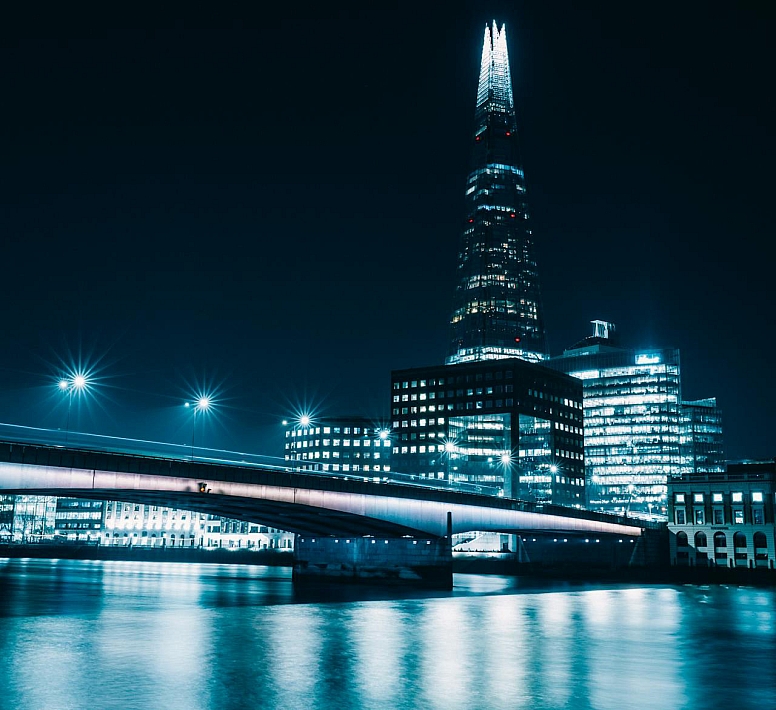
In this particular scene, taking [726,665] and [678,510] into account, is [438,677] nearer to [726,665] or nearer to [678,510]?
[726,665]

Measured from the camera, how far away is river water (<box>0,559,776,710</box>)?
2583cm

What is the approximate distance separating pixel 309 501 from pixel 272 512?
8.15 m

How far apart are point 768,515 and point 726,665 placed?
110167mm

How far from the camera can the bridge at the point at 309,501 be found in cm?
6116

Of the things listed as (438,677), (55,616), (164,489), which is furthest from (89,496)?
(438,677)

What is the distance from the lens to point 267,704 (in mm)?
24562

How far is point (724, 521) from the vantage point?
13862 cm

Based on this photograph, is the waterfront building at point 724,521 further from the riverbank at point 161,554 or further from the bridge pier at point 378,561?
the riverbank at point 161,554

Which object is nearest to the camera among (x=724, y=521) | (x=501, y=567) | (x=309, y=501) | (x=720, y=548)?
(x=309, y=501)

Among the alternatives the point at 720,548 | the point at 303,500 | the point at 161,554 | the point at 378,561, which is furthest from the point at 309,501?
the point at 161,554

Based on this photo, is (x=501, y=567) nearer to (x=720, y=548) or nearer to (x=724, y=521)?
(x=720, y=548)

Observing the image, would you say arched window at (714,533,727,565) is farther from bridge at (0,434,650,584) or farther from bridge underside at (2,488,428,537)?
bridge underside at (2,488,428,537)

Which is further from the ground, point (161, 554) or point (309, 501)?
point (309, 501)

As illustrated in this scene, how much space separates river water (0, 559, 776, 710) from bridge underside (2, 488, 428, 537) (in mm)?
8076
